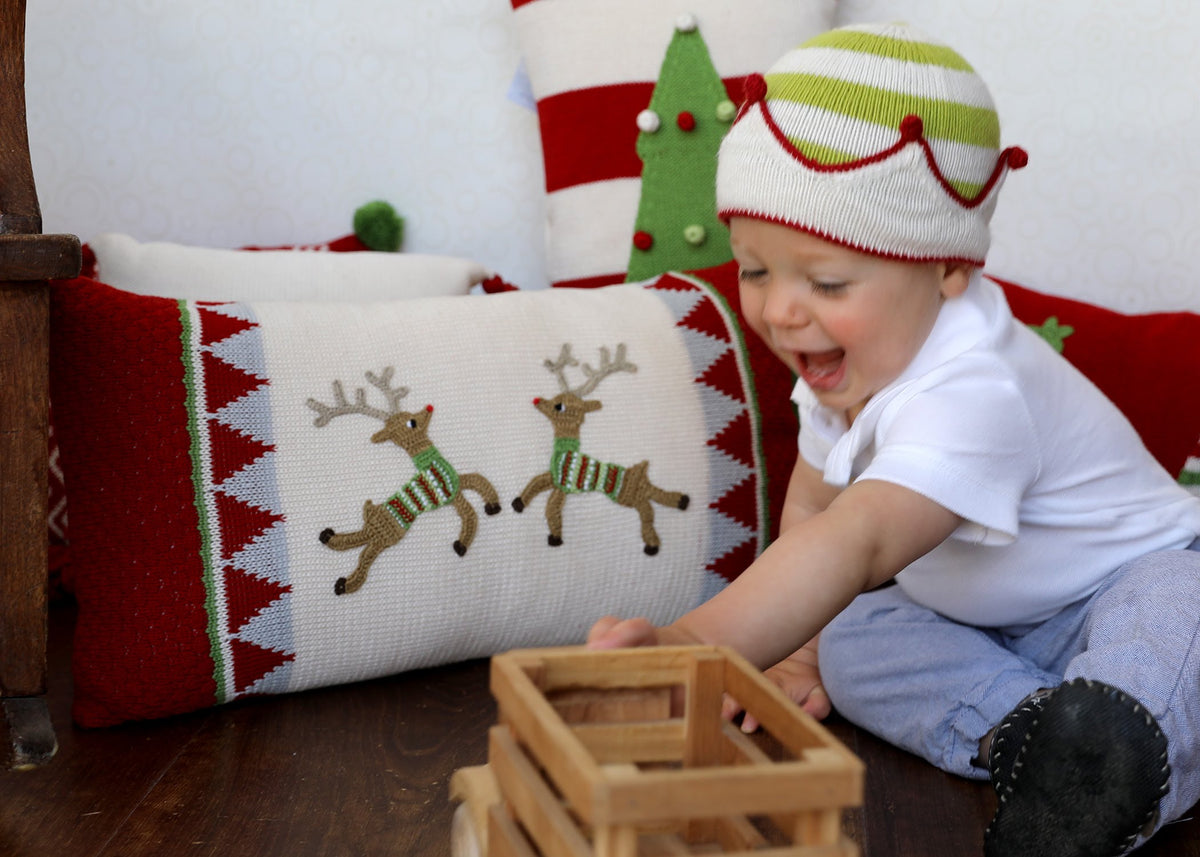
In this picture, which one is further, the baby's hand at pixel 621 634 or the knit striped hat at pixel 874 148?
the knit striped hat at pixel 874 148

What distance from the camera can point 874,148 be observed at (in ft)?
2.39

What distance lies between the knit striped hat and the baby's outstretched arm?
17cm

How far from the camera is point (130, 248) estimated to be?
1.16 meters

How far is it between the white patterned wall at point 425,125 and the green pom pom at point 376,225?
5 cm

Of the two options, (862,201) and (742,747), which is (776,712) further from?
(862,201)

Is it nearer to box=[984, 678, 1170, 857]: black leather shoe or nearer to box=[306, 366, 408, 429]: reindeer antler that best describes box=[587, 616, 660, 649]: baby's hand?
box=[984, 678, 1170, 857]: black leather shoe

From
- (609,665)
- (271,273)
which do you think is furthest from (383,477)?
(609,665)

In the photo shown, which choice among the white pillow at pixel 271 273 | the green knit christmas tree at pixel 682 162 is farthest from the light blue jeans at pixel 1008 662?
the white pillow at pixel 271 273

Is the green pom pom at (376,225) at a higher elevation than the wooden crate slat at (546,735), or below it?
higher

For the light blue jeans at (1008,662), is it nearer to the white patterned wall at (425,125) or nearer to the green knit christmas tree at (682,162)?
the green knit christmas tree at (682,162)

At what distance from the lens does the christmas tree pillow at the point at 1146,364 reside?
3.61 feet

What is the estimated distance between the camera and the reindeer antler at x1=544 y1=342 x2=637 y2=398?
0.99m

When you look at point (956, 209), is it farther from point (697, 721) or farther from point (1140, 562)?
point (697, 721)

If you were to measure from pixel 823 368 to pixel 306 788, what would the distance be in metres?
0.46
